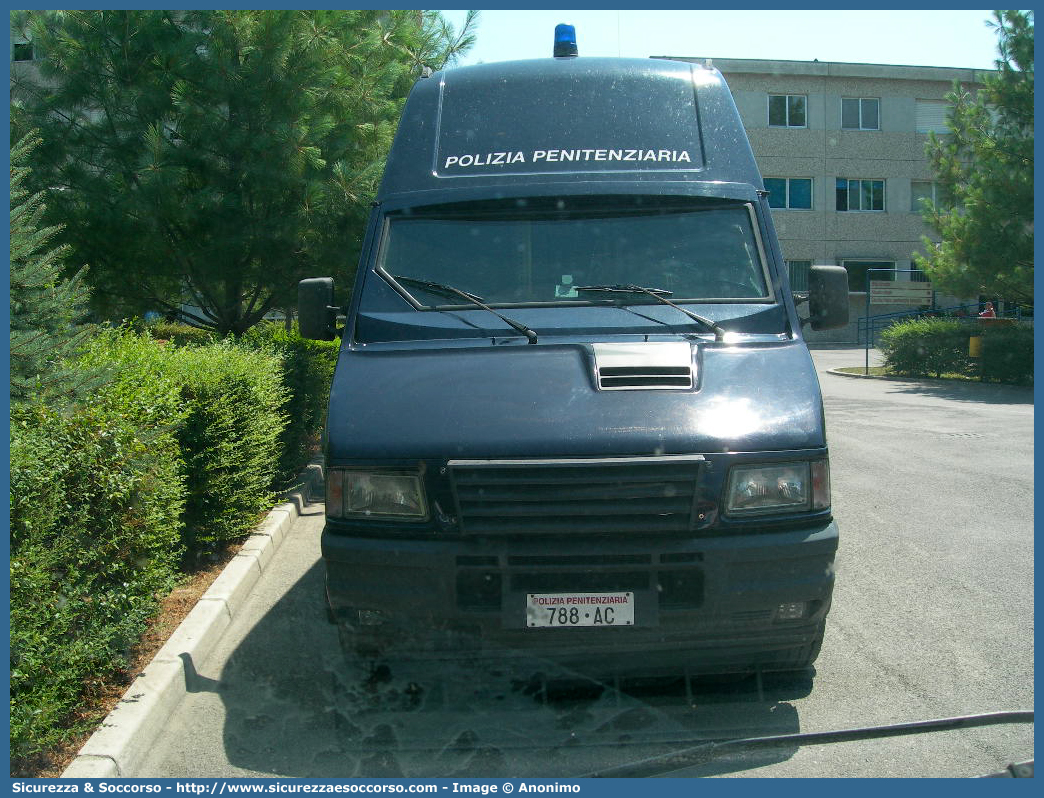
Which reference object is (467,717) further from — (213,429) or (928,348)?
(928,348)

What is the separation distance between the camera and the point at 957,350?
2366cm

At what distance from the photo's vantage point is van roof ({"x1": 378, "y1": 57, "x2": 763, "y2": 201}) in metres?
5.54

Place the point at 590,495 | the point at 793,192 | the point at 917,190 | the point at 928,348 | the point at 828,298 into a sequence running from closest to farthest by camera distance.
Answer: the point at 590,495 → the point at 828,298 → the point at 928,348 → the point at 793,192 → the point at 917,190

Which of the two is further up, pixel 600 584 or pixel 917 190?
pixel 917 190

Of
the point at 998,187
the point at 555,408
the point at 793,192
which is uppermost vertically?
the point at 793,192

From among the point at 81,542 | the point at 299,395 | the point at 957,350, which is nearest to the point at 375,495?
the point at 81,542

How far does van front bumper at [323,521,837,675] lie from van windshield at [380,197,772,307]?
1.56m

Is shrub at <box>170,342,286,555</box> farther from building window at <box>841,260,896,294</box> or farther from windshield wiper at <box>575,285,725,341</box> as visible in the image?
building window at <box>841,260,896,294</box>

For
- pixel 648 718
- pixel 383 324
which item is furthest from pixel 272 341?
pixel 648 718

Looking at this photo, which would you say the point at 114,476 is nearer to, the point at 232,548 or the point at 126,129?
the point at 232,548

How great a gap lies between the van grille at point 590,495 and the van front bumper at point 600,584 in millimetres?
73

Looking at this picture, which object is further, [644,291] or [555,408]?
[644,291]

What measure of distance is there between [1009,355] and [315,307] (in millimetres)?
19785
